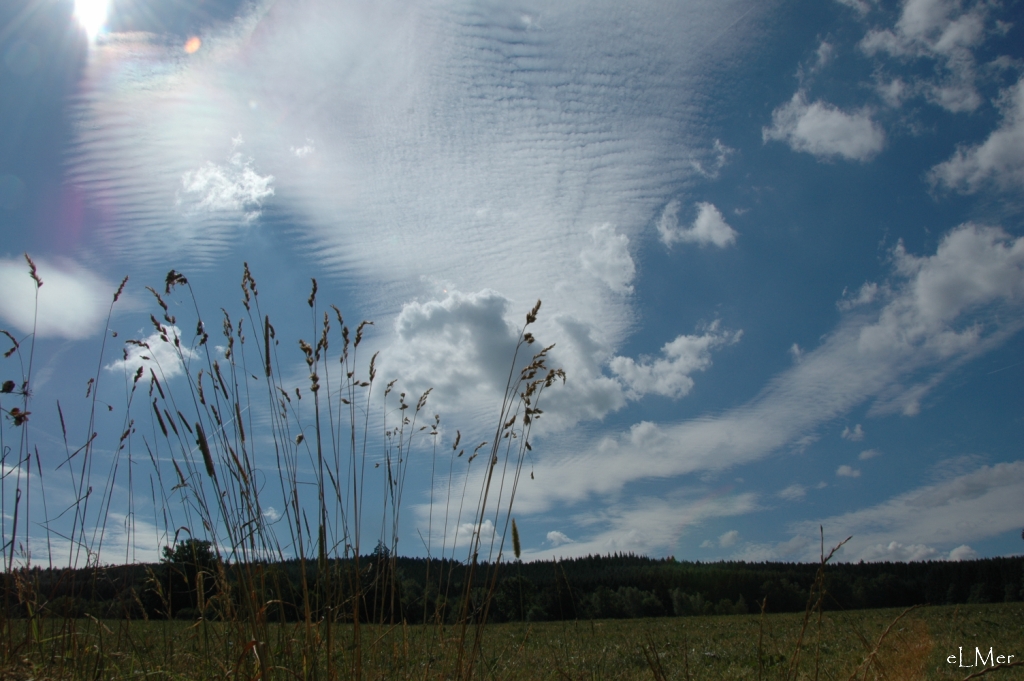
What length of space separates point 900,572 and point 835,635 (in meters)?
48.2

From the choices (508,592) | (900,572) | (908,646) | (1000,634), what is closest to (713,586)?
(900,572)

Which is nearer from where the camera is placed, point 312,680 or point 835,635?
point 312,680

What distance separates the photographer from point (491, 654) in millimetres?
4824

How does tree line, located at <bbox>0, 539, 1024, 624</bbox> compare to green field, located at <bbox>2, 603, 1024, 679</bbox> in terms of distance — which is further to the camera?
tree line, located at <bbox>0, 539, 1024, 624</bbox>

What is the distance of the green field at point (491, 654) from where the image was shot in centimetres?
199

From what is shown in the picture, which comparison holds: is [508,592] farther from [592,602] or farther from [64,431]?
[64,431]

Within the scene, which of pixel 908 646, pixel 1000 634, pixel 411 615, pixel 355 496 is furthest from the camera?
pixel 1000 634

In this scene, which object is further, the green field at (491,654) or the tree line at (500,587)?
the tree line at (500,587)

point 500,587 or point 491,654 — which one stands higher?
point 500,587

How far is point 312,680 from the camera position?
6.20ft

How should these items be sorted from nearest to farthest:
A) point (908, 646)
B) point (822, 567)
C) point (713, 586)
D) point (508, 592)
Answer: point (822, 567)
point (508, 592)
point (908, 646)
point (713, 586)

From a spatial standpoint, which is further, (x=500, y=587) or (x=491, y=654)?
(x=491, y=654)

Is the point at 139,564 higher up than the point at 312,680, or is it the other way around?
the point at 139,564

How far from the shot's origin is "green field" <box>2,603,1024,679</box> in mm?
1991
